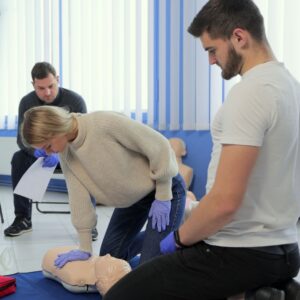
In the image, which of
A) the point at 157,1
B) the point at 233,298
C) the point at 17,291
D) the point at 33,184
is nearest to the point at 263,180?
the point at 233,298

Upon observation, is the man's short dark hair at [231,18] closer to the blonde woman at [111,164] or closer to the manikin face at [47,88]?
the blonde woman at [111,164]

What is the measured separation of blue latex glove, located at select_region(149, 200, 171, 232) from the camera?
Result: 5.65 ft

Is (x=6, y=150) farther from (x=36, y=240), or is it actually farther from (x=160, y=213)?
(x=160, y=213)

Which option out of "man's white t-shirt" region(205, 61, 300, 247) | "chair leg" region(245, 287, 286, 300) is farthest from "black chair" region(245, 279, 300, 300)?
"man's white t-shirt" region(205, 61, 300, 247)

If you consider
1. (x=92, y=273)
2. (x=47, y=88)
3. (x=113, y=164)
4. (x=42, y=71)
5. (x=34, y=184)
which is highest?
(x=42, y=71)

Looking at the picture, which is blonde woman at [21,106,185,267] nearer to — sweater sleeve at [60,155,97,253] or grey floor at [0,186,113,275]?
sweater sleeve at [60,155,97,253]

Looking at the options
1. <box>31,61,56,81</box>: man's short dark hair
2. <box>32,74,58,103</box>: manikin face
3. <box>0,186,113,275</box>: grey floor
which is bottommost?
<box>0,186,113,275</box>: grey floor

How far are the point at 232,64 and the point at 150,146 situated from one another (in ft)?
2.24

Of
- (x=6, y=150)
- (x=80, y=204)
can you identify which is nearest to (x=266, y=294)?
(x=80, y=204)

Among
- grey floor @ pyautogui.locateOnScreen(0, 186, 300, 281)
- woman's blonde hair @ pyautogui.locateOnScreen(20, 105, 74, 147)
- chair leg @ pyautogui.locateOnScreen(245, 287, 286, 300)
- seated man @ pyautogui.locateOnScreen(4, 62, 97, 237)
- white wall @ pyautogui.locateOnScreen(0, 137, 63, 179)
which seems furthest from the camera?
white wall @ pyautogui.locateOnScreen(0, 137, 63, 179)

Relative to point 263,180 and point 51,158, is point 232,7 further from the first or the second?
point 51,158

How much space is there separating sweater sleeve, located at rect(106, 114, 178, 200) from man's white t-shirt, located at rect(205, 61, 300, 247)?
594 mm

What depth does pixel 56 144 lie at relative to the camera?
1.63 metres

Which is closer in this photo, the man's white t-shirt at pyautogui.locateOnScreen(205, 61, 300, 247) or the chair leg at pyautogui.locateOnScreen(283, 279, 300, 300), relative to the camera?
the man's white t-shirt at pyautogui.locateOnScreen(205, 61, 300, 247)
